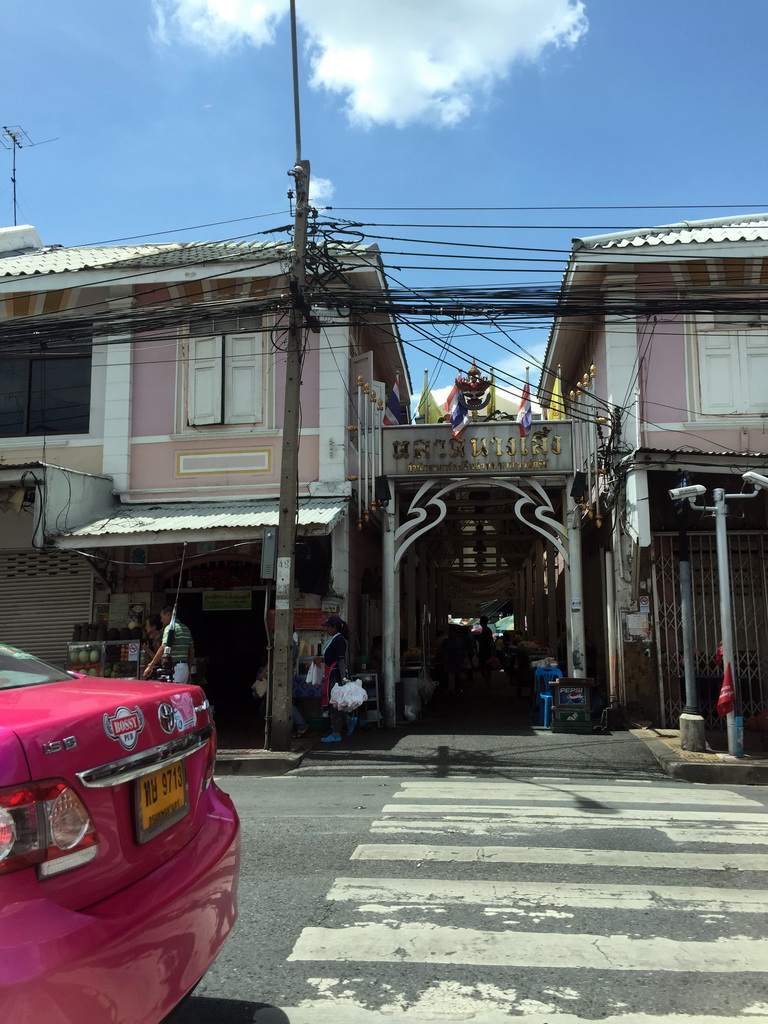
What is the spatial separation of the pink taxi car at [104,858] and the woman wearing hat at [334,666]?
8139mm

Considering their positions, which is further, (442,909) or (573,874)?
(573,874)

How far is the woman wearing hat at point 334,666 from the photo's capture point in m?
11.1

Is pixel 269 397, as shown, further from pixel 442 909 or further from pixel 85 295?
pixel 442 909

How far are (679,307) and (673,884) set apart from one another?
7.79 meters

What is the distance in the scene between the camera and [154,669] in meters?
10.7

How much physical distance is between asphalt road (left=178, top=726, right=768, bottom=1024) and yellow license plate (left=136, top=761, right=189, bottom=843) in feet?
3.40

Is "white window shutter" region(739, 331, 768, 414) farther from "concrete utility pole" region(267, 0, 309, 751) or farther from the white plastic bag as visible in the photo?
the white plastic bag

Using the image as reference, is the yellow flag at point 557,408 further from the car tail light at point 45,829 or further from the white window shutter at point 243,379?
the car tail light at point 45,829

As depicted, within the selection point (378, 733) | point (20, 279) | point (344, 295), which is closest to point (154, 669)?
point (378, 733)

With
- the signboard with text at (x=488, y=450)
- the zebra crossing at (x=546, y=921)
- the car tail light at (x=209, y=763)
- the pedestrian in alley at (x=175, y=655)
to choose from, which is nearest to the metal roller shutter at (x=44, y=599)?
the pedestrian in alley at (x=175, y=655)

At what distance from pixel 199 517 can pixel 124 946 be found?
10.1 metres

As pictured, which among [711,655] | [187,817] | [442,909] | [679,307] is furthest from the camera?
[711,655]

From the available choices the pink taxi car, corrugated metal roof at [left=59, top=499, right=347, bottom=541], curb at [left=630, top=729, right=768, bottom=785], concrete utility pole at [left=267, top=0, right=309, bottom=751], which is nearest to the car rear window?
the pink taxi car

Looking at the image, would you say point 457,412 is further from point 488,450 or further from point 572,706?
point 572,706
